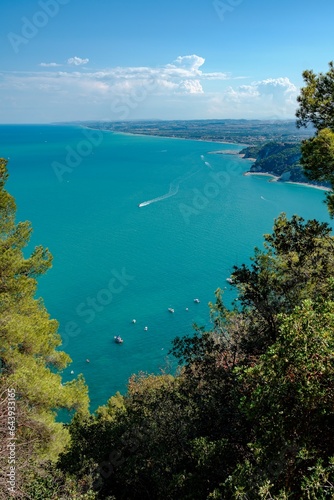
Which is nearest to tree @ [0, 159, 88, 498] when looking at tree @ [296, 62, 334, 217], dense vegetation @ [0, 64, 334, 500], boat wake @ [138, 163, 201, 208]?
dense vegetation @ [0, 64, 334, 500]

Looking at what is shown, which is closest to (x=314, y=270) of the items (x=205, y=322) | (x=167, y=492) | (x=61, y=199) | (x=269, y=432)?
(x=269, y=432)

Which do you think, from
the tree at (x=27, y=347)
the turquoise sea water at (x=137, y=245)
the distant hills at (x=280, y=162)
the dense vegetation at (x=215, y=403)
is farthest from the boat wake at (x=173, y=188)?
the dense vegetation at (x=215, y=403)

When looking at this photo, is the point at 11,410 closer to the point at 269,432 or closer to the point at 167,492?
the point at 167,492

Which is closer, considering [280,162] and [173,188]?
[173,188]

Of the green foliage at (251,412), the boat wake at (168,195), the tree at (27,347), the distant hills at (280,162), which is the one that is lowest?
the green foliage at (251,412)

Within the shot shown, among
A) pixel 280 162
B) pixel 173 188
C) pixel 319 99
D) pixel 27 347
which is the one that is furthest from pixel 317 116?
pixel 280 162

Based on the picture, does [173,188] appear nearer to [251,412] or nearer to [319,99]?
[319,99]

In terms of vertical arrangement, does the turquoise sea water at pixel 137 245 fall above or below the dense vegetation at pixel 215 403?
above

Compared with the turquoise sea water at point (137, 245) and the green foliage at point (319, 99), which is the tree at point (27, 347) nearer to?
the green foliage at point (319, 99)
